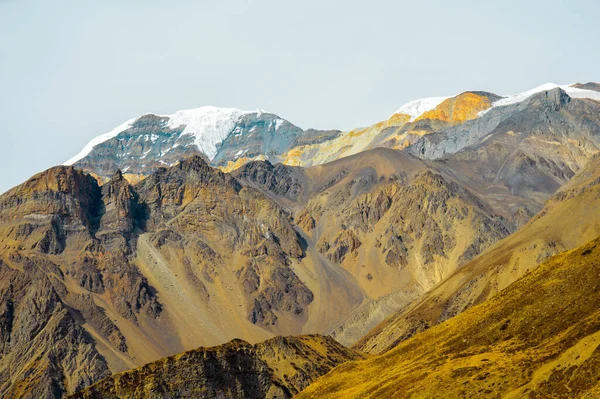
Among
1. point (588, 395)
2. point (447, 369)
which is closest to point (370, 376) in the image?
point (447, 369)

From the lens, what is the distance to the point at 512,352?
139 metres

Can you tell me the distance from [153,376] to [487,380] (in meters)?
96.3

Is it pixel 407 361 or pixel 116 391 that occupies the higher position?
pixel 116 391

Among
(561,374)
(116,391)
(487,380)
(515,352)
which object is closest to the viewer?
(561,374)

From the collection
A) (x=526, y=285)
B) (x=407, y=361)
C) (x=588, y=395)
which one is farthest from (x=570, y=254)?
(x=588, y=395)

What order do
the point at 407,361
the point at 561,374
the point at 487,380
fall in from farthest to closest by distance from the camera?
the point at 407,361, the point at 487,380, the point at 561,374

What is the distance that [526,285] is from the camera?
17225 cm

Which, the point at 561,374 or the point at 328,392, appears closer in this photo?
the point at 561,374

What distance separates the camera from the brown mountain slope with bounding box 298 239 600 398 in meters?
118

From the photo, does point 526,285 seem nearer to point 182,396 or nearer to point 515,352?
point 515,352

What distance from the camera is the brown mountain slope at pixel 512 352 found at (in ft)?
388

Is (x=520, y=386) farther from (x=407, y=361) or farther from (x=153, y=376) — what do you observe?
(x=153, y=376)

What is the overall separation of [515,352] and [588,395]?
34.6m

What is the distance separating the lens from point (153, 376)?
648 ft
